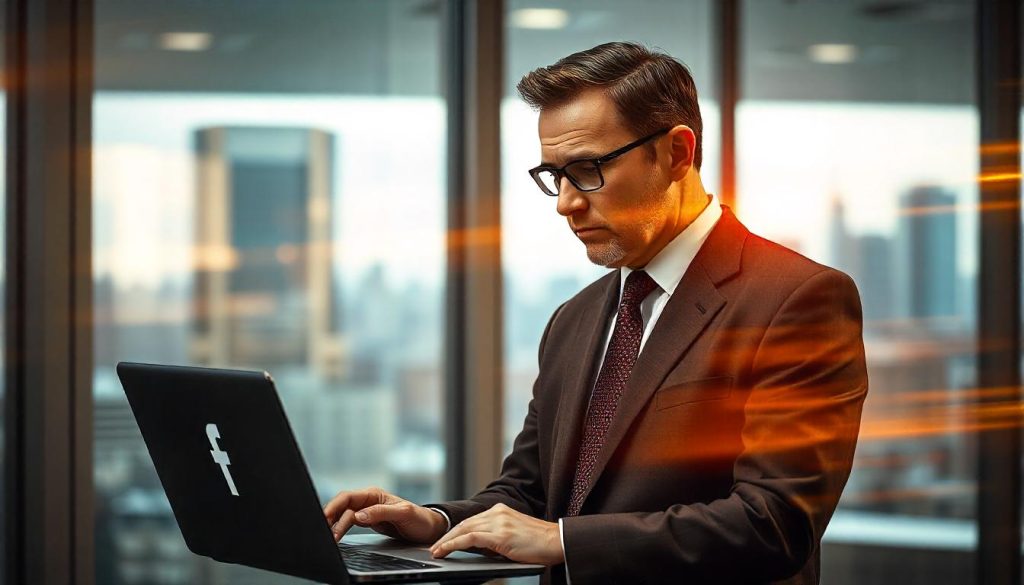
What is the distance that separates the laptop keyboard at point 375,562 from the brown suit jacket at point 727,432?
22 cm

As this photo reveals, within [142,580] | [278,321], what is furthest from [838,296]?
[142,580]

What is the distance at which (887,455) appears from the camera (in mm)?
3863

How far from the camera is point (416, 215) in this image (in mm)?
3611

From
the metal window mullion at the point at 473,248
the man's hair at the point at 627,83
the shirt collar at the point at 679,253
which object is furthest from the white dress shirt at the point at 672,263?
the metal window mullion at the point at 473,248

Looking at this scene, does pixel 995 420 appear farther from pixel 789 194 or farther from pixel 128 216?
pixel 128 216

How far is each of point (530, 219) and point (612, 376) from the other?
1816 millimetres

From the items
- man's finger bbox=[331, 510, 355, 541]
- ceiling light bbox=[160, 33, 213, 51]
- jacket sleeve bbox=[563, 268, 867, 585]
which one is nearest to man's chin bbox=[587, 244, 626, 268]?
jacket sleeve bbox=[563, 268, 867, 585]

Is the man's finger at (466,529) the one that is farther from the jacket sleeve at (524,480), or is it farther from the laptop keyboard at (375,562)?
the jacket sleeve at (524,480)

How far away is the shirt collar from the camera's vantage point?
1915 millimetres

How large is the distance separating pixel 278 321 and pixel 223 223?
0.33 m

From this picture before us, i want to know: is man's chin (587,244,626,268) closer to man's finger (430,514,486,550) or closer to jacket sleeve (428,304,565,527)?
jacket sleeve (428,304,565,527)

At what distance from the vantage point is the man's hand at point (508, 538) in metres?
1.61

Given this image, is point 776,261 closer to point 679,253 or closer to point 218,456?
point 679,253

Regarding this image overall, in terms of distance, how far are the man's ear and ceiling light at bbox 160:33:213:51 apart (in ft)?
6.32
